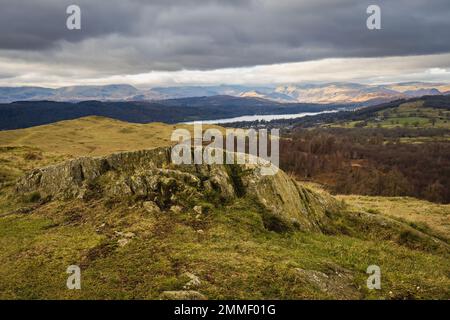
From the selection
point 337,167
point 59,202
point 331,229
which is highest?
point 59,202

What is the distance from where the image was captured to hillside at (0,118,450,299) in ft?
40.8

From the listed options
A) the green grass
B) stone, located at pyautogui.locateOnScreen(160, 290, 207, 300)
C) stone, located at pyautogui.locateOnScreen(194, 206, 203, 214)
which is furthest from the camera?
stone, located at pyautogui.locateOnScreen(194, 206, 203, 214)

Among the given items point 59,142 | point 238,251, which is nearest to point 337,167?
point 59,142

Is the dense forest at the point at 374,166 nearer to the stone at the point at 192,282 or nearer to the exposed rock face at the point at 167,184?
the exposed rock face at the point at 167,184

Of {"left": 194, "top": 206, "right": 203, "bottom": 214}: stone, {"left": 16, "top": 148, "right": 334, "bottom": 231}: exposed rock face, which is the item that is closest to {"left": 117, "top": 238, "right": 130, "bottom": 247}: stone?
{"left": 16, "top": 148, "right": 334, "bottom": 231}: exposed rock face

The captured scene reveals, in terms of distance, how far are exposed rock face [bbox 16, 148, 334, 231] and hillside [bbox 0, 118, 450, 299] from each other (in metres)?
0.07

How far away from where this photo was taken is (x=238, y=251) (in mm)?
14922

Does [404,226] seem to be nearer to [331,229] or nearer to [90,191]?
[331,229]

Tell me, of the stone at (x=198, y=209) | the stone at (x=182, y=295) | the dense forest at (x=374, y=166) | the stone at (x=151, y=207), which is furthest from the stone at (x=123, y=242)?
the dense forest at (x=374, y=166)

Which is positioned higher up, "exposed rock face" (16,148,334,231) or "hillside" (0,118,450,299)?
"exposed rock face" (16,148,334,231)

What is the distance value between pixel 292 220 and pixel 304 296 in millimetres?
7277

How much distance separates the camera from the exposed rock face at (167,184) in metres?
19.3

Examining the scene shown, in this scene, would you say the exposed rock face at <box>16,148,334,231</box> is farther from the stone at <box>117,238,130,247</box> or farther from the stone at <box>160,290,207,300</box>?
the stone at <box>160,290,207,300</box>

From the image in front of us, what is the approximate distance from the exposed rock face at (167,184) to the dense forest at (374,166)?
2923 inches
